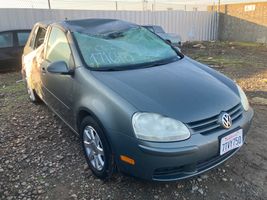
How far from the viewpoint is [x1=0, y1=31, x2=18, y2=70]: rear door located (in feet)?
28.6

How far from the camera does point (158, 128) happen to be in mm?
2373

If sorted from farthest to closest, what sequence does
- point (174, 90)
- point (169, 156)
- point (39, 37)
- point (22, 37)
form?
point (22, 37) < point (39, 37) < point (174, 90) < point (169, 156)

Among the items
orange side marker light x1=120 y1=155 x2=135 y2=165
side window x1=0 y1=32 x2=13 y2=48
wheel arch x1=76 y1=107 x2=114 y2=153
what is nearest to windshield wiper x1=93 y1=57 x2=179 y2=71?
wheel arch x1=76 y1=107 x2=114 y2=153

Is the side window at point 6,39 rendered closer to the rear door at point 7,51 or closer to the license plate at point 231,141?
the rear door at point 7,51

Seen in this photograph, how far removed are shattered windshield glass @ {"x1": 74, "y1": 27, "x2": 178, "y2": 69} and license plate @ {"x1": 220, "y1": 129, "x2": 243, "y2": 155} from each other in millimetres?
1188

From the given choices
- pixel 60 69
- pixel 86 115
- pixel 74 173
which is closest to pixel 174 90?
pixel 86 115

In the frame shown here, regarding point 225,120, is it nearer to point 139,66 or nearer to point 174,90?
point 174,90

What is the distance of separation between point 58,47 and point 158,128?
1966 mm

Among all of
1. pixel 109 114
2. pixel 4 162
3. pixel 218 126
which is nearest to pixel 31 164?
pixel 4 162

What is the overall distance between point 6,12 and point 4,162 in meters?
8.97

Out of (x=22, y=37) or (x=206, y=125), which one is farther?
(x=22, y=37)

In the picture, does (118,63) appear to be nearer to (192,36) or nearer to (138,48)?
(138,48)

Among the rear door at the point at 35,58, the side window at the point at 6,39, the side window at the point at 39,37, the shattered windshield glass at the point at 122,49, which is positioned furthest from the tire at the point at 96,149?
the side window at the point at 6,39

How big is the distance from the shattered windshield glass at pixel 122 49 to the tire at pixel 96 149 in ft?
2.12
